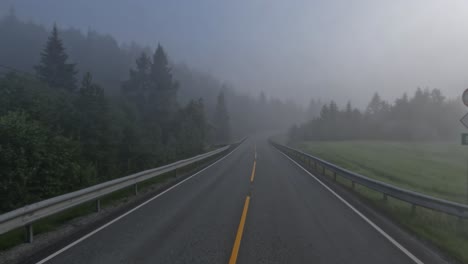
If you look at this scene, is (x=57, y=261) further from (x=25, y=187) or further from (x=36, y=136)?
(x=36, y=136)

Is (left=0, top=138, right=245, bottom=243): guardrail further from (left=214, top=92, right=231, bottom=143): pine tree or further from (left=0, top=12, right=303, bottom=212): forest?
(left=214, top=92, right=231, bottom=143): pine tree

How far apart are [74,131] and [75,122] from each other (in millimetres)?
1858

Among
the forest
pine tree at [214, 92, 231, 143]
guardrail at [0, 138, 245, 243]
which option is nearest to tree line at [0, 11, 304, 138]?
the forest

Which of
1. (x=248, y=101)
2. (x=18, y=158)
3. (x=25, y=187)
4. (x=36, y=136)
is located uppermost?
(x=248, y=101)

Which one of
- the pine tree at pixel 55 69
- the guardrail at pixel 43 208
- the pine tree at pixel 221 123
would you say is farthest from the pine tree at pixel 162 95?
the guardrail at pixel 43 208

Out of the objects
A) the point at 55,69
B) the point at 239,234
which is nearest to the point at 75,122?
the point at 55,69

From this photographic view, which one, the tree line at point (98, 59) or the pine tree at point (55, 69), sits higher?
the tree line at point (98, 59)

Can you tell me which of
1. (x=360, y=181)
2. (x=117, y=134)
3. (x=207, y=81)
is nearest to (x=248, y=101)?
(x=207, y=81)

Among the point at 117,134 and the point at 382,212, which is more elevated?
the point at 117,134

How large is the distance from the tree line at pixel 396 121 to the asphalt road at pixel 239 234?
244ft

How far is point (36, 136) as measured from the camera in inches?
384

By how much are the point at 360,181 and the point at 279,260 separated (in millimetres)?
7761

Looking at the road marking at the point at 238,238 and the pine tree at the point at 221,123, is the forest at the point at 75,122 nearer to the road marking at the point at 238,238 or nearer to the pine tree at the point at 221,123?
the pine tree at the point at 221,123

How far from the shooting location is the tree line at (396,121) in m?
70.6
